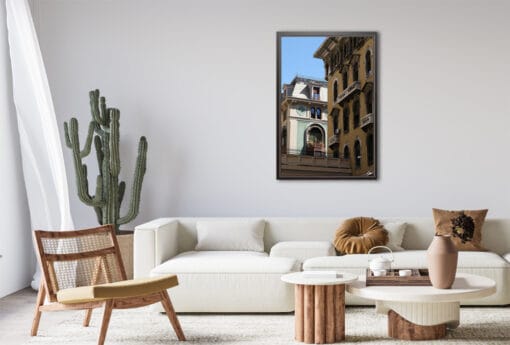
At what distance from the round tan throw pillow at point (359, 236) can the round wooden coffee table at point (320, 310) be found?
125cm

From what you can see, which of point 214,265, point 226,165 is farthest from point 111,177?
point 214,265

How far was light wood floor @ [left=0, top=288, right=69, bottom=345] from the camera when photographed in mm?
4280

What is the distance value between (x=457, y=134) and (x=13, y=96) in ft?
12.8

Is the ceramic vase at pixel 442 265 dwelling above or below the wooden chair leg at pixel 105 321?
above

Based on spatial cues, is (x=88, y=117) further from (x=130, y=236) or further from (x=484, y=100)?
(x=484, y=100)

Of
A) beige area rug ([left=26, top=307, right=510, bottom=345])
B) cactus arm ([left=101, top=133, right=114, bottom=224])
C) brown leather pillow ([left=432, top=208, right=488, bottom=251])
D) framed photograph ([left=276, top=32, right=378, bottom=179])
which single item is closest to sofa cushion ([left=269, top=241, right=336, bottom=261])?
beige area rug ([left=26, top=307, right=510, bottom=345])

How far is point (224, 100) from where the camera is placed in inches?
248

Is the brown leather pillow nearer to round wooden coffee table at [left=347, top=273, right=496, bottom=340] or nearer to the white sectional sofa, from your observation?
the white sectional sofa

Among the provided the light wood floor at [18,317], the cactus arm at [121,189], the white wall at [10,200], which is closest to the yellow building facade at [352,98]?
the cactus arm at [121,189]

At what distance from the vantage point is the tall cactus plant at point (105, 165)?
231 inches

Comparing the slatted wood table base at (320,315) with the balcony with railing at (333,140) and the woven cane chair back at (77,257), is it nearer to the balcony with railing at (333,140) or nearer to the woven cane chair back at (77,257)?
the woven cane chair back at (77,257)

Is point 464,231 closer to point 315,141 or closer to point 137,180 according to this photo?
point 315,141

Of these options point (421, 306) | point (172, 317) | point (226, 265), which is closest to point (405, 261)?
point (421, 306)

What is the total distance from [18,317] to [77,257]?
2.99ft
